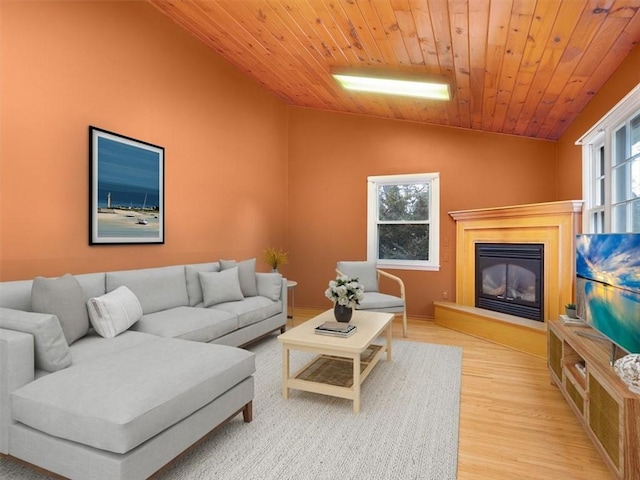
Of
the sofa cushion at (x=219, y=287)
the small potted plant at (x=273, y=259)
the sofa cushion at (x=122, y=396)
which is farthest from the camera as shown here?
the small potted plant at (x=273, y=259)

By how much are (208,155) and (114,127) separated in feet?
4.13

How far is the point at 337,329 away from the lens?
2.87m

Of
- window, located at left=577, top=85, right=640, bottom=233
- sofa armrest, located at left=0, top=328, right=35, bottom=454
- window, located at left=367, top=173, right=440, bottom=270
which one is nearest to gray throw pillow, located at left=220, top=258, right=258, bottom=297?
window, located at left=367, top=173, right=440, bottom=270

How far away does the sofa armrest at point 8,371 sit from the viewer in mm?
1753

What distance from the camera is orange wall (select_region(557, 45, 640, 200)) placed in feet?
8.48

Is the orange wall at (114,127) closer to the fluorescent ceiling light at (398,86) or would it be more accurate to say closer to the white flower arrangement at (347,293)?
the fluorescent ceiling light at (398,86)

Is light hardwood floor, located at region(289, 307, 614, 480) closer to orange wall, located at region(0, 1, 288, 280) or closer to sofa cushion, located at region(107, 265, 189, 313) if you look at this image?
sofa cushion, located at region(107, 265, 189, 313)

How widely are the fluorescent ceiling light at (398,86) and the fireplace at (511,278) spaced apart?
191 centimetres

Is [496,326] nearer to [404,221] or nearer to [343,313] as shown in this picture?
[404,221]

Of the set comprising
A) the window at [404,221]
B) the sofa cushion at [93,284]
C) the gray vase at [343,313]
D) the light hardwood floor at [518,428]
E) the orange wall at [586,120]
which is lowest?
the light hardwood floor at [518,428]

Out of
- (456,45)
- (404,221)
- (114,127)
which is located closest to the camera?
(456,45)

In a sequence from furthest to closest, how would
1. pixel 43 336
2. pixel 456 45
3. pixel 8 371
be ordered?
pixel 456 45
pixel 43 336
pixel 8 371

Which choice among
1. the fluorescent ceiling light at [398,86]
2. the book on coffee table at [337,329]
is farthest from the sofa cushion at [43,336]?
the fluorescent ceiling light at [398,86]

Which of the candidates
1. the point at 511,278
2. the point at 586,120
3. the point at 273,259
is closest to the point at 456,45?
the point at 586,120
